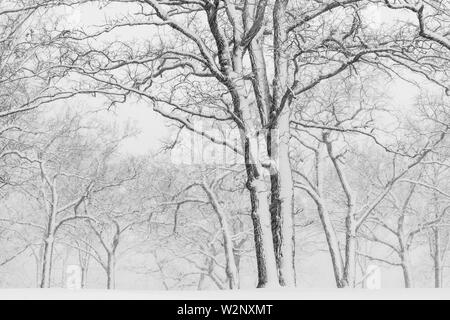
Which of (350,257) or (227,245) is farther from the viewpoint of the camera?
(227,245)

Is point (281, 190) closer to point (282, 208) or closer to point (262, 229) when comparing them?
point (282, 208)

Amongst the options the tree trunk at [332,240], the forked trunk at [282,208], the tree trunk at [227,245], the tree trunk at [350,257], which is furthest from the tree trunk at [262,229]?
the tree trunk at [227,245]

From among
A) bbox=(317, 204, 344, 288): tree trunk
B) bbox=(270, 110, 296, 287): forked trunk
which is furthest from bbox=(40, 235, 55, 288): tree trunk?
bbox=(270, 110, 296, 287): forked trunk

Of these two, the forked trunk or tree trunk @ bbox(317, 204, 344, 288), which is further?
tree trunk @ bbox(317, 204, 344, 288)

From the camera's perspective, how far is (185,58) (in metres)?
14.5

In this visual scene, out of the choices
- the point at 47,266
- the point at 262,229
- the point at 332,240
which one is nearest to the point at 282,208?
the point at 262,229

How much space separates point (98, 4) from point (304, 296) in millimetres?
7548

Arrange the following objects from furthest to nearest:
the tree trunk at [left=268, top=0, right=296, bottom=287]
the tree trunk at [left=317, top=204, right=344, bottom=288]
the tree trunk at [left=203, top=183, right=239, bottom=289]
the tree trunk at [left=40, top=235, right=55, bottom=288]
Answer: the tree trunk at [left=40, top=235, right=55, bottom=288] < the tree trunk at [left=203, top=183, right=239, bottom=289] < the tree trunk at [left=317, top=204, right=344, bottom=288] < the tree trunk at [left=268, top=0, right=296, bottom=287]

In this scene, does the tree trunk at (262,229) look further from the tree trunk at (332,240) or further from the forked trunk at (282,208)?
the tree trunk at (332,240)

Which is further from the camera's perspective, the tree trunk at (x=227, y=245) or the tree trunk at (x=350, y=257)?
the tree trunk at (x=227, y=245)

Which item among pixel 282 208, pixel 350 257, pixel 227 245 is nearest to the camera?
pixel 282 208

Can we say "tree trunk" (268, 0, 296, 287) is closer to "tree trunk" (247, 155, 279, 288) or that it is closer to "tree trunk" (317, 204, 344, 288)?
"tree trunk" (247, 155, 279, 288)
